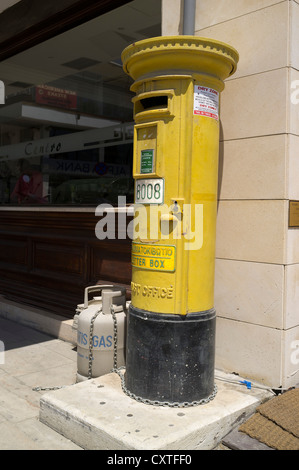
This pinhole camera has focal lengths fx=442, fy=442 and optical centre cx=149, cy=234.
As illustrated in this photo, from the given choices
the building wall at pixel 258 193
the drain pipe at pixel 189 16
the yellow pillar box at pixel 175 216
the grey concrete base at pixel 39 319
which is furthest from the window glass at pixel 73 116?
the yellow pillar box at pixel 175 216

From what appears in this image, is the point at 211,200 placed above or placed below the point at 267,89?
below

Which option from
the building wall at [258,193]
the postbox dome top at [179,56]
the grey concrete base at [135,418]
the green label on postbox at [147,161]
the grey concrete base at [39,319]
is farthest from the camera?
the grey concrete base at [39,319]

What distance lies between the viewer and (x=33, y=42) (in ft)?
22.3

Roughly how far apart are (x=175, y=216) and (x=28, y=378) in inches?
93.1

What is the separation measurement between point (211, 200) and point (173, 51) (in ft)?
3.68

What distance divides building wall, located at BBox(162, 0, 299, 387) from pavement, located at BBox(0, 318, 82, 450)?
1643mm

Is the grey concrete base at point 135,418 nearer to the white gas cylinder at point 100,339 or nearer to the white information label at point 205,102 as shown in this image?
the white gas cylinder at point 100,339

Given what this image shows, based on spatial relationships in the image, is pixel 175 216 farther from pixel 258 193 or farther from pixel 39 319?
pixel 39 319

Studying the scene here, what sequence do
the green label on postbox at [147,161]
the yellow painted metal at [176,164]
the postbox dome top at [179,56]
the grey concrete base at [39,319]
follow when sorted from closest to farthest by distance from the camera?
the postbox dome top at [179,56], the yellow painted metal at [176,164], the green label on postbox at [147,161], the grey concrete base at [39,319]

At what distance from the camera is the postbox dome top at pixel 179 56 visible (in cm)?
310

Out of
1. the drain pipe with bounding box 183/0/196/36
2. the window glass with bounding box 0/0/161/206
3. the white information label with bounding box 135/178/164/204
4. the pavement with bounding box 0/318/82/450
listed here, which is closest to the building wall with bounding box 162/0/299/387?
the drain pipe with bounding box 183/0/196/36

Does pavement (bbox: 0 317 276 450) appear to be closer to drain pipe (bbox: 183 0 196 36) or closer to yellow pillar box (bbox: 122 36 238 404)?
yellow pillar box (bbox: 122 36 238 404)
